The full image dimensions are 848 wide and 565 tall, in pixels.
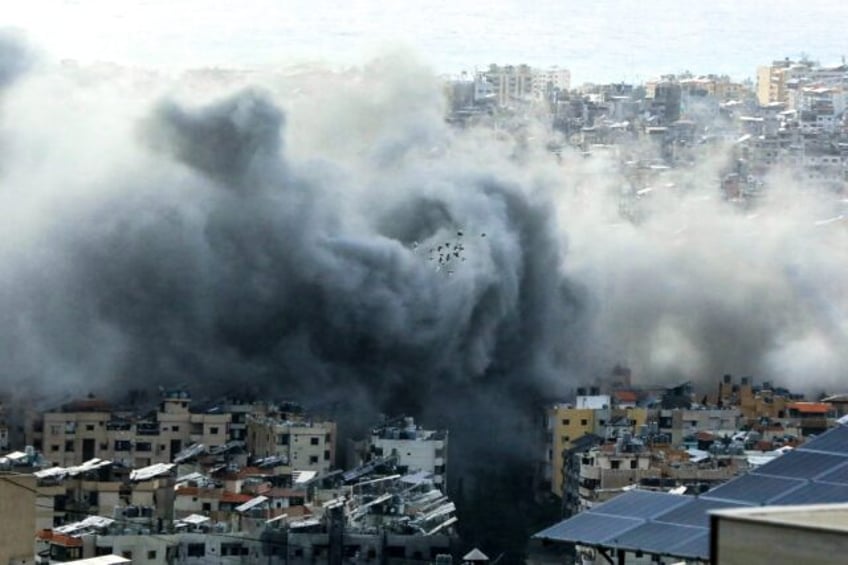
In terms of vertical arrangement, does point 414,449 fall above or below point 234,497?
above

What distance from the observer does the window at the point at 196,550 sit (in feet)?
86.9

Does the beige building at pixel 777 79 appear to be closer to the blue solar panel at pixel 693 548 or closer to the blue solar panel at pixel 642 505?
the blue solar panel at pixel 642 505

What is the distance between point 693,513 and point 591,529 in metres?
0.44

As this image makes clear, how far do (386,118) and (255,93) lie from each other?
23.7 ft

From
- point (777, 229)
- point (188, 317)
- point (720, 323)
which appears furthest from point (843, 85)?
point (188, 317)

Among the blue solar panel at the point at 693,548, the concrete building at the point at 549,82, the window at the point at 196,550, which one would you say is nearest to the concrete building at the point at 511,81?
the concrete building at the point at 549,82

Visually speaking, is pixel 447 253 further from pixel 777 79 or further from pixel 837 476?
pixel 777 79

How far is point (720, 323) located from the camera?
44.6 meters

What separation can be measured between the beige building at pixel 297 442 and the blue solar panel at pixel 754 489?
72.0 feet

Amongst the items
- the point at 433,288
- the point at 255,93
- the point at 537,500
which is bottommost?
the point at 537,500

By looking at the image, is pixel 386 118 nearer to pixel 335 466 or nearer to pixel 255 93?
pixel 255 93

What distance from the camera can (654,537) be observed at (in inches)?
444

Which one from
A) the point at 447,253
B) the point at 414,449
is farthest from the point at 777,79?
the point at 414,449

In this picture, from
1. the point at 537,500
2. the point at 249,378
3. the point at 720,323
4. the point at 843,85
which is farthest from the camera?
the point at 843,85
